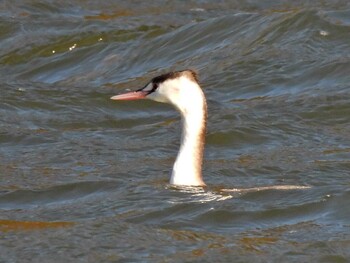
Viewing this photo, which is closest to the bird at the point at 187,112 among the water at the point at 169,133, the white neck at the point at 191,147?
the white neck at the point at 191,147

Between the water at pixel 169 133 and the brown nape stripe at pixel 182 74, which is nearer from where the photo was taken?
the water at pixel 169 133

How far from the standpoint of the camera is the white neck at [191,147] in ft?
34.0

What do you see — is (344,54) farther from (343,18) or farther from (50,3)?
(50,3)

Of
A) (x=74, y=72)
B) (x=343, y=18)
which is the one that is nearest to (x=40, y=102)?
(x=74, y=72)

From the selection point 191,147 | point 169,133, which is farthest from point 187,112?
point 169,133

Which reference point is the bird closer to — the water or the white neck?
the white neck

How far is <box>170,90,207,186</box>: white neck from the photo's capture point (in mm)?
10375

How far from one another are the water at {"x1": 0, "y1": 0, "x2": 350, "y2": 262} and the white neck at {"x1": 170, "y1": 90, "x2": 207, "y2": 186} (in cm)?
10

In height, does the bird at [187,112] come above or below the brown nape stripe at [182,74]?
below

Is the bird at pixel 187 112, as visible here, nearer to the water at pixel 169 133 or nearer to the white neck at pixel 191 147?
the white neck at pixel 191 147

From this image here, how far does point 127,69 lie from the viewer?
14781mm

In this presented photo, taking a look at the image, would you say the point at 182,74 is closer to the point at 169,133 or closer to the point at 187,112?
the point at 187,112

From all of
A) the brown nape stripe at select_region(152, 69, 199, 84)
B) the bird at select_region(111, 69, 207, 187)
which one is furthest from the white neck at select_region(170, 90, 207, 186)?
the brown nape stripe at select_region(152, 69, 199, 84)

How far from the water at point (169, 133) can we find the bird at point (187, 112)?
131mm
